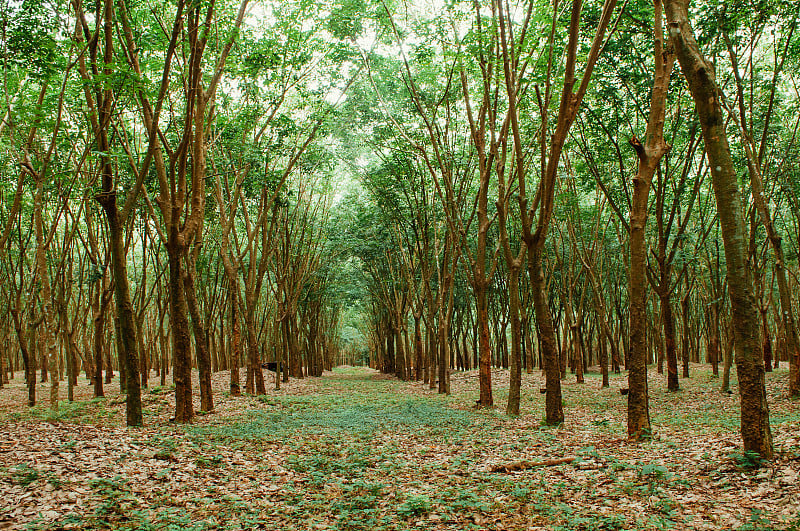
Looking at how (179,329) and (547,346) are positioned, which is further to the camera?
(179,329)

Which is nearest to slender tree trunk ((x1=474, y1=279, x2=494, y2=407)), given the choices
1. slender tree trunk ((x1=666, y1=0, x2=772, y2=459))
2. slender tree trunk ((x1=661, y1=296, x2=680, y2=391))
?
slender tree trunk ((x1=661, y1=296, x2=680, y2=391))

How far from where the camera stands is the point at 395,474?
7.05 meters

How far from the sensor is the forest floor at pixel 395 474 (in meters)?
4.91

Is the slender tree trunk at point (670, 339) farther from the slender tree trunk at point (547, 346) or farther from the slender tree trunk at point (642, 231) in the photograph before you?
the slender tree trunk at point (642, 231)

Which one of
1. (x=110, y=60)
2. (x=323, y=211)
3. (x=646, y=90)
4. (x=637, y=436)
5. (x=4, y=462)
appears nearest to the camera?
(x=4, y=462)

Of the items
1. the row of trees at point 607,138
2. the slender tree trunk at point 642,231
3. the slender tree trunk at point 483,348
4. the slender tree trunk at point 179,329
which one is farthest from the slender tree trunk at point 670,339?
the slender tree trunk at point 179,329

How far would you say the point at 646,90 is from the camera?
1190cm

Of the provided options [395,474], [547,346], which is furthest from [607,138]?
[395,474]

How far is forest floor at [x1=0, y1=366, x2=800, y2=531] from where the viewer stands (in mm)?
4910

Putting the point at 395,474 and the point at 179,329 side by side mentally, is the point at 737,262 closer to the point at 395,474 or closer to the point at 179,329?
the point at 395,474

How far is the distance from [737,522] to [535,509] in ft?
5.80

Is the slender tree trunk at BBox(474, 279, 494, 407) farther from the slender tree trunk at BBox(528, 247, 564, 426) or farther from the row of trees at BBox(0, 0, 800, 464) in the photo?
the slender tree trunk at BBox(528, 247, 564, 426)

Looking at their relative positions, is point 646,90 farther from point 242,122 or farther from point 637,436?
point 242,122

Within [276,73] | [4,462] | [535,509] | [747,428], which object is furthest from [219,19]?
[747,428]
